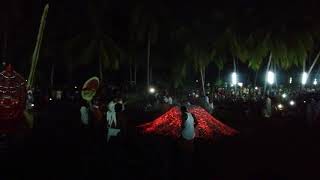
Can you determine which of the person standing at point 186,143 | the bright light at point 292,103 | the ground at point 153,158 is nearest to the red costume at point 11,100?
the ground at point 153,158

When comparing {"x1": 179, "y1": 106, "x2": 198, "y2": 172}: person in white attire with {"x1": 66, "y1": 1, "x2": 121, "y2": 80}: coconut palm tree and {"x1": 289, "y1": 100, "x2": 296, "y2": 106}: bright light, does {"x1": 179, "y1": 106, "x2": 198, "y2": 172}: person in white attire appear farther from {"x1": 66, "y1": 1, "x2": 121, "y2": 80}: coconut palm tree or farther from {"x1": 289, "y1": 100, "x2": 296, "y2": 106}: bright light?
{"x1": 66, "y1": 1, "x2": 121, "y2": 80}: coconut palm tree

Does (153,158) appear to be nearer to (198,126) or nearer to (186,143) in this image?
(186,143)

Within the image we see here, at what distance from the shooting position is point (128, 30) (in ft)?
124

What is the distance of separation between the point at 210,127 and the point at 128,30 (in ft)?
73.4

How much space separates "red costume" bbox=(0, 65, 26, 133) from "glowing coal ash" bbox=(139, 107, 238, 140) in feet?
15.1

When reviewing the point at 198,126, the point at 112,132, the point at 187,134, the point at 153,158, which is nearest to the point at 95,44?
the point at 198,126

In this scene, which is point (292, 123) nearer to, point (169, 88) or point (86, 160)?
point (86, 160)

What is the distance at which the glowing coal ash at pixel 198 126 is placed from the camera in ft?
53.1

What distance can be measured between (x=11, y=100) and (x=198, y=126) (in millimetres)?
5795

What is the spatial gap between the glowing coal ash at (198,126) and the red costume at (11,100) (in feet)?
15.1

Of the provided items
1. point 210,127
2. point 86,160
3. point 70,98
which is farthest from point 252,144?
point 70,98

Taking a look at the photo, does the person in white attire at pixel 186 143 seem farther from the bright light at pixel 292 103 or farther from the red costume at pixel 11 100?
the bright light at pixel 292 103

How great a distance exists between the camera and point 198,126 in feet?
53.0

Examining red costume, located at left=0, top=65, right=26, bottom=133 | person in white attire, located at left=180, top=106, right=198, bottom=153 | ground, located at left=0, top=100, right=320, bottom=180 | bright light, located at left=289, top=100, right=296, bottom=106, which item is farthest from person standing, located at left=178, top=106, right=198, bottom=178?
bright light, located at left=289, top=100, right=296, bottom=106
